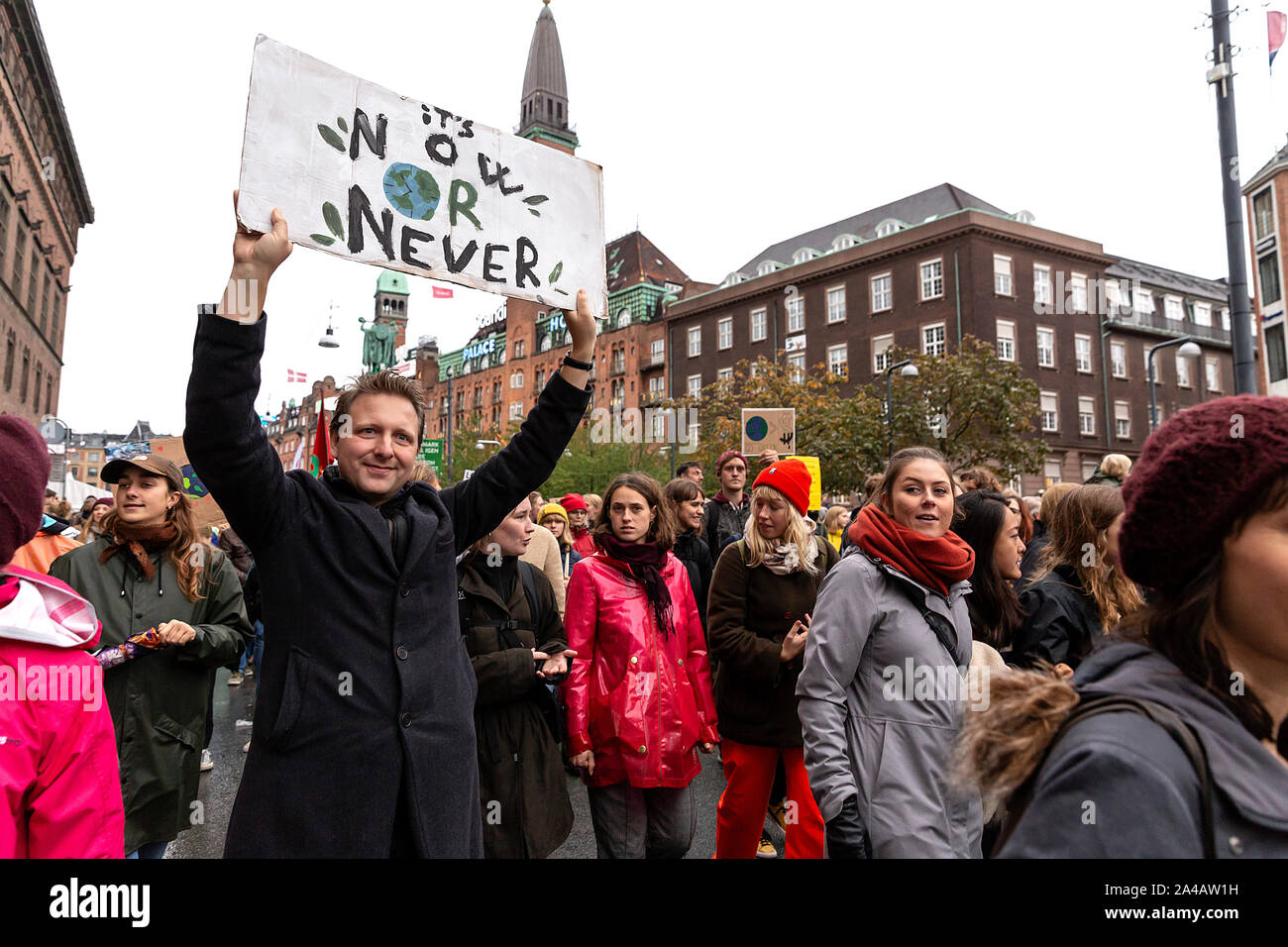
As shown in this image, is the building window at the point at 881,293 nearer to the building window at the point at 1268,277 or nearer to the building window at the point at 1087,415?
the building window at the point at 1087,415

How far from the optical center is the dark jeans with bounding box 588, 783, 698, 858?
4.10 m

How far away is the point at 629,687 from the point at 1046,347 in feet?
152

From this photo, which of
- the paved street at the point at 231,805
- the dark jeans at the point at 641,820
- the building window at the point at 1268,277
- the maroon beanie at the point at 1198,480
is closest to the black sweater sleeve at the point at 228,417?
the maroon beanie at the point at 1198,480

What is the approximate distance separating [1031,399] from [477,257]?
3195 centimetres

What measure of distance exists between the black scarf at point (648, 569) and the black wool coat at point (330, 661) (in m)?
1.92

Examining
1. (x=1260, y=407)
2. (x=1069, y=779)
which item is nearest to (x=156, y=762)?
(x=1069, y=779)

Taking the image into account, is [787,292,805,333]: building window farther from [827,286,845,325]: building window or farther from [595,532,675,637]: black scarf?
[595,532,675,637]: black scarf

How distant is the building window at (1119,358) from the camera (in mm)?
48125

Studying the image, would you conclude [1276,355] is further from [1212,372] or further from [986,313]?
[1212,372]

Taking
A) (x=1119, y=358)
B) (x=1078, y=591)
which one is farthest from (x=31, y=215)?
(x=1119, y=358)

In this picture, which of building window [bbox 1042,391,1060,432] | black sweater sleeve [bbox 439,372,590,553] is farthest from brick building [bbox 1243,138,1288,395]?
black sweater sleeve [bbox 439,372,590,553]

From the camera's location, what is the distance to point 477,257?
3264mm

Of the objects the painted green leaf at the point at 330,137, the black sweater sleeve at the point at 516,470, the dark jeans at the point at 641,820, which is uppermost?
the painted green leaf at the point at 330,137

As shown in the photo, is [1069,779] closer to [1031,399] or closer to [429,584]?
[429,584]
